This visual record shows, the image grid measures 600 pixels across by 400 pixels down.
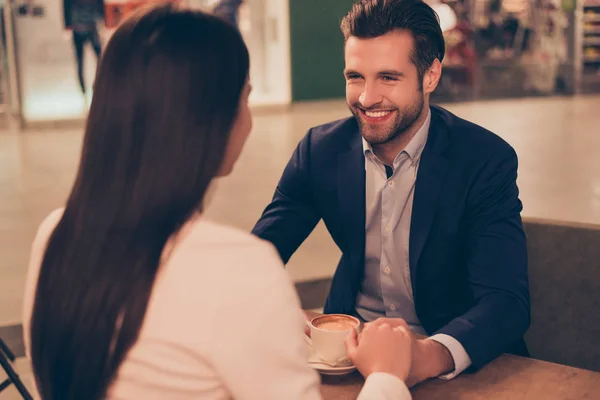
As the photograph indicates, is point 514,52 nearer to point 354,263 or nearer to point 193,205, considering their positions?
point 354,263

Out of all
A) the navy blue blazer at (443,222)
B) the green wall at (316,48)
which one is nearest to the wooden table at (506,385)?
the navy blue blazer at (443,222)

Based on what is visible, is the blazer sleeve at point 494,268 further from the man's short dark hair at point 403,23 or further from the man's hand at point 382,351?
the man's short dark hair at point 403,23

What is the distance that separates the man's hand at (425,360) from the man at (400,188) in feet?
1.10

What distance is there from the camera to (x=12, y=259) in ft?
14.3

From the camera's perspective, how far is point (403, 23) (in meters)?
1.77

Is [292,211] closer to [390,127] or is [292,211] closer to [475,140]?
[390,127]

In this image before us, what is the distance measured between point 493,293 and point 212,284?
2.70 ft

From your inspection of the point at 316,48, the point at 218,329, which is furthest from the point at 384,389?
the point at 316,48

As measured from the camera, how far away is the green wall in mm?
10656

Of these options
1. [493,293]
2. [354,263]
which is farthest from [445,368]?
[354,263]

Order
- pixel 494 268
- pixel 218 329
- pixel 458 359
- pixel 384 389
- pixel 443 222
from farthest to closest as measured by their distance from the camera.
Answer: pixel 443 222 → pixel 494 268 → pixel 458 359 → pixel 384 389 → pixel 218 329

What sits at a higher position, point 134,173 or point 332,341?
point 134,173

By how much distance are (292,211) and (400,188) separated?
28 cm

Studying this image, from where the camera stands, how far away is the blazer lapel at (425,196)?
167 centimetres
